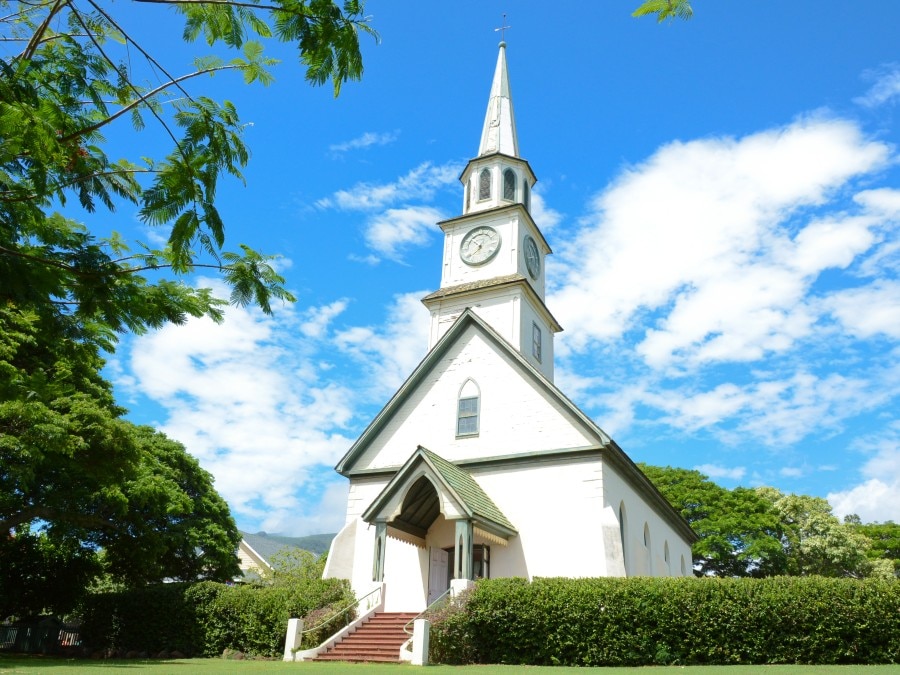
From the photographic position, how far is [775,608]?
14.9 metres

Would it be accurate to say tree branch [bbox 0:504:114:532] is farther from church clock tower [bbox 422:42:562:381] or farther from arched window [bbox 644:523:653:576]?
arched window [bbox 644:523:653:576]

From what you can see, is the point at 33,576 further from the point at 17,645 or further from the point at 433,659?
the point at 433,659

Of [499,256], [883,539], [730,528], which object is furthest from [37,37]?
[883,539]

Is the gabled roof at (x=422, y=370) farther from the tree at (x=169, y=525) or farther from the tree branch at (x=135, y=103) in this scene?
the tree branch at (x=135, y=103)

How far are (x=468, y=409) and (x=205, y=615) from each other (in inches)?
408

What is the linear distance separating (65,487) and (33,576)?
16.6ft

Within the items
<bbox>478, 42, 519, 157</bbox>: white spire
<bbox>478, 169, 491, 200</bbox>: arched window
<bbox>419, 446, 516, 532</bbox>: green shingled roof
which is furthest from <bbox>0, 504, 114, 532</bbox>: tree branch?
<bbox>478, 42, 519, 157</bbox>: white spire

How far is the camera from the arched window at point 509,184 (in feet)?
108

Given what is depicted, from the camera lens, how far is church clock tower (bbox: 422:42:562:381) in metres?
29.0

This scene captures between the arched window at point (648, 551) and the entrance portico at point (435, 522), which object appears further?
the arched window at point (648, 551)

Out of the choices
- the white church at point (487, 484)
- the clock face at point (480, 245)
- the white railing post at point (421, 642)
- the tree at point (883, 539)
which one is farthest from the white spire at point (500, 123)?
the tree at point (883, 539)

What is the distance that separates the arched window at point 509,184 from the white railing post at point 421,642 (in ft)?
69.1

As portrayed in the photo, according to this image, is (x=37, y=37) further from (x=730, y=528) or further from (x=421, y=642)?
(x=730, y=528)

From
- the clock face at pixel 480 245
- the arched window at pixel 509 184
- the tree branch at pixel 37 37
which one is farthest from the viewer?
the arched window at pixel 509 184
